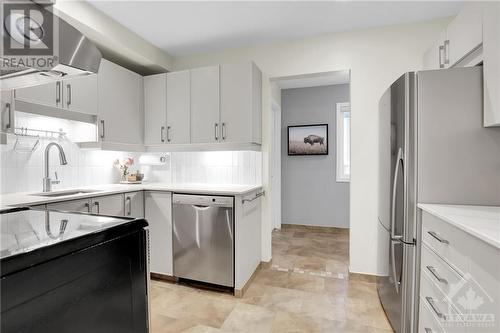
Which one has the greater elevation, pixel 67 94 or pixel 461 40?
pixel 461 40

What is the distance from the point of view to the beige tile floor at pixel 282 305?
6.09 ft

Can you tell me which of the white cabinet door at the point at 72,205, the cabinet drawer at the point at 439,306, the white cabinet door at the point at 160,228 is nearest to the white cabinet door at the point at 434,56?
the cabinet drawer at the point at 439,306

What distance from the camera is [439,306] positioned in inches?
51.3

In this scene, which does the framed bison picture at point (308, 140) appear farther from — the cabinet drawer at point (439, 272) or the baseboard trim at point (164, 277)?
the cabinet drawer at point (439, 272)

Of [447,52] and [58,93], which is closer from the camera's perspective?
[447,52]

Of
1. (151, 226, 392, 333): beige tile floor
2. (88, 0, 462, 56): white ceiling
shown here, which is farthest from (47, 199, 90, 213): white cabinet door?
(88, 0, 462, 56): white ceiling

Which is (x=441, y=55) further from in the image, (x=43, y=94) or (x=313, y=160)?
(x=43, y=94)

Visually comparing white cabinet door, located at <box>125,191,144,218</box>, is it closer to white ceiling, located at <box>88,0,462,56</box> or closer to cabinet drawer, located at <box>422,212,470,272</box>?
white ceiling, located at <box>88,0,462,56</box>

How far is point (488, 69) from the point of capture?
1421mm

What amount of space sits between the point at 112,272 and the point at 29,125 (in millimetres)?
2002

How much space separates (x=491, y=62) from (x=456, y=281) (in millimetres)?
1164

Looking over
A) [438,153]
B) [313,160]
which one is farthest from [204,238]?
[313,160]

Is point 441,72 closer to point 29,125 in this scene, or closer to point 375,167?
point 375,167

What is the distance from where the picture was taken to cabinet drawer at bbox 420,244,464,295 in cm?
119
